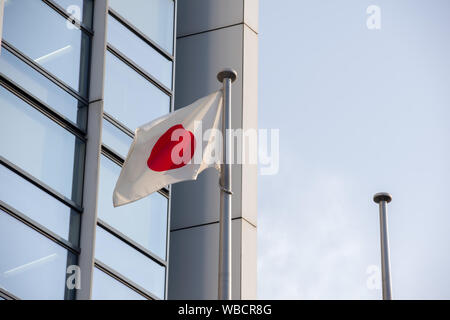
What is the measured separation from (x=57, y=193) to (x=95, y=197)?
68 centimetres

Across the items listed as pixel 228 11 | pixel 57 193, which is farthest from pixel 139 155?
pixel 228 11

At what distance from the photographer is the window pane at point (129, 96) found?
2041 cm

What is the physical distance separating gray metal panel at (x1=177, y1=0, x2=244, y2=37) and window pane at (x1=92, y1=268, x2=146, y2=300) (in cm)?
728

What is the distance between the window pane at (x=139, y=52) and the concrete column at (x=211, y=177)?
1.71 meters

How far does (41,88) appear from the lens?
Result: 18.7 metres

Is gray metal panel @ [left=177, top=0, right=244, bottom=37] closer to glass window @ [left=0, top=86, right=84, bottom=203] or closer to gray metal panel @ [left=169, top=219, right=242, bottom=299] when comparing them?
gray metal panel @ [left=169, top=219, right=242, bottom=299]

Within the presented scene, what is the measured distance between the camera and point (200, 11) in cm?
2483

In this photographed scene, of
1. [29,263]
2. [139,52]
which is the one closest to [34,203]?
[29,263]

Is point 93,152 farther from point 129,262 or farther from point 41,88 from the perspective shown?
point 129,262

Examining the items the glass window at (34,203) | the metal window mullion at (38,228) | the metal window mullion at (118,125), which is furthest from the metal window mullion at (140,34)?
the metal window mullion at (38,228)

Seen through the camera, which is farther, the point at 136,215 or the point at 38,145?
the point at 136,215

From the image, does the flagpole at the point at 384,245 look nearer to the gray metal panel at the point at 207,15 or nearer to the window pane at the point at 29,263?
the window pane at the point at 29,263

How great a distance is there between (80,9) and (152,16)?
95.7 inches
